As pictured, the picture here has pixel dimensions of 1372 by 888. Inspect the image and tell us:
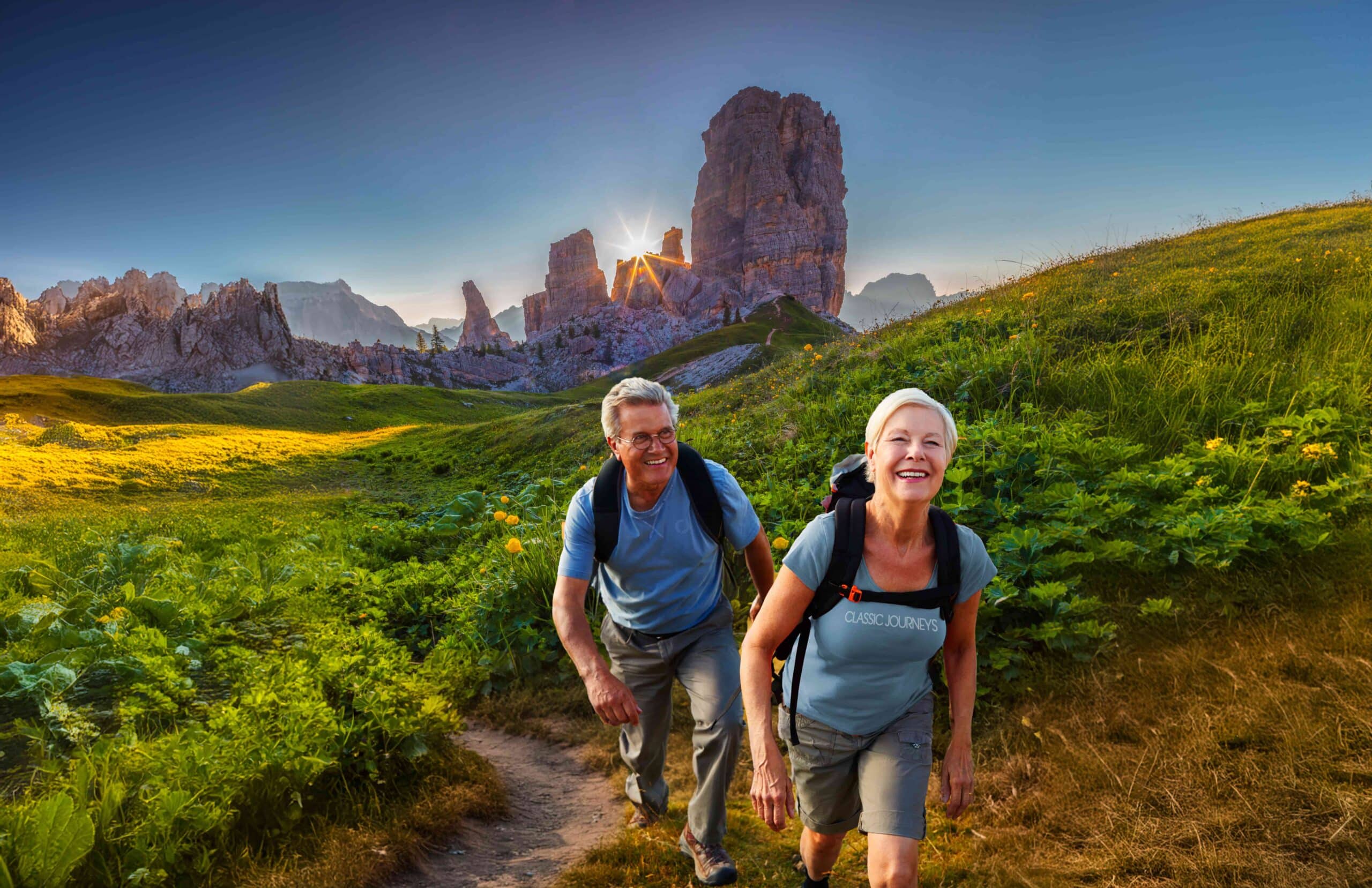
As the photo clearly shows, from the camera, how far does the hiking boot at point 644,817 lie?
12.6ft

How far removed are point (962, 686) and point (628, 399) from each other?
2.10 metres

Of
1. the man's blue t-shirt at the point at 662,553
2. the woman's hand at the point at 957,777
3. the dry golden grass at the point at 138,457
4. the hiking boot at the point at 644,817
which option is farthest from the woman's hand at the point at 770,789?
the dry golden grass at the point at 138,457

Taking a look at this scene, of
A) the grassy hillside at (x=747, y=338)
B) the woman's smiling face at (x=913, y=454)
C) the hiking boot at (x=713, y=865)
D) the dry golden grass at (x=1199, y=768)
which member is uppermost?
the grassy hillside at (x=747, y=338)

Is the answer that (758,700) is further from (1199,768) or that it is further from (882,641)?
(1199,768)

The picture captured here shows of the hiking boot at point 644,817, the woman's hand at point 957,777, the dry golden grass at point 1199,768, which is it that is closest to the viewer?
the woman's hand at point 957,777

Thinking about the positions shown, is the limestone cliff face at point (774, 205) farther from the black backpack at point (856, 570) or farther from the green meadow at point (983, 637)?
the black backpack at point (856, 570)

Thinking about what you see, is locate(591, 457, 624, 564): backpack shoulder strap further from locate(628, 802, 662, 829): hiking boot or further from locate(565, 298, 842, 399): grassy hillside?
locate(565, 298, 842, 399): grassy hillside

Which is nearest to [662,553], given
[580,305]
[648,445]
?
[648,445]

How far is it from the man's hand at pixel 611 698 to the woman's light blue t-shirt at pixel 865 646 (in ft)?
2.82

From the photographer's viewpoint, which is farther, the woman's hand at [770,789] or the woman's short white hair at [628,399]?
the woman's short white hair at [628,399]

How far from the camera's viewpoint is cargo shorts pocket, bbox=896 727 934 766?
2.44 meters

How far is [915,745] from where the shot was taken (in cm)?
247

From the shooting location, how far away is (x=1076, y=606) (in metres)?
4.13

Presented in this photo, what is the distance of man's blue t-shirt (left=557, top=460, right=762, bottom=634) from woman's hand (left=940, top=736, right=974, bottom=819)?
138 cm
